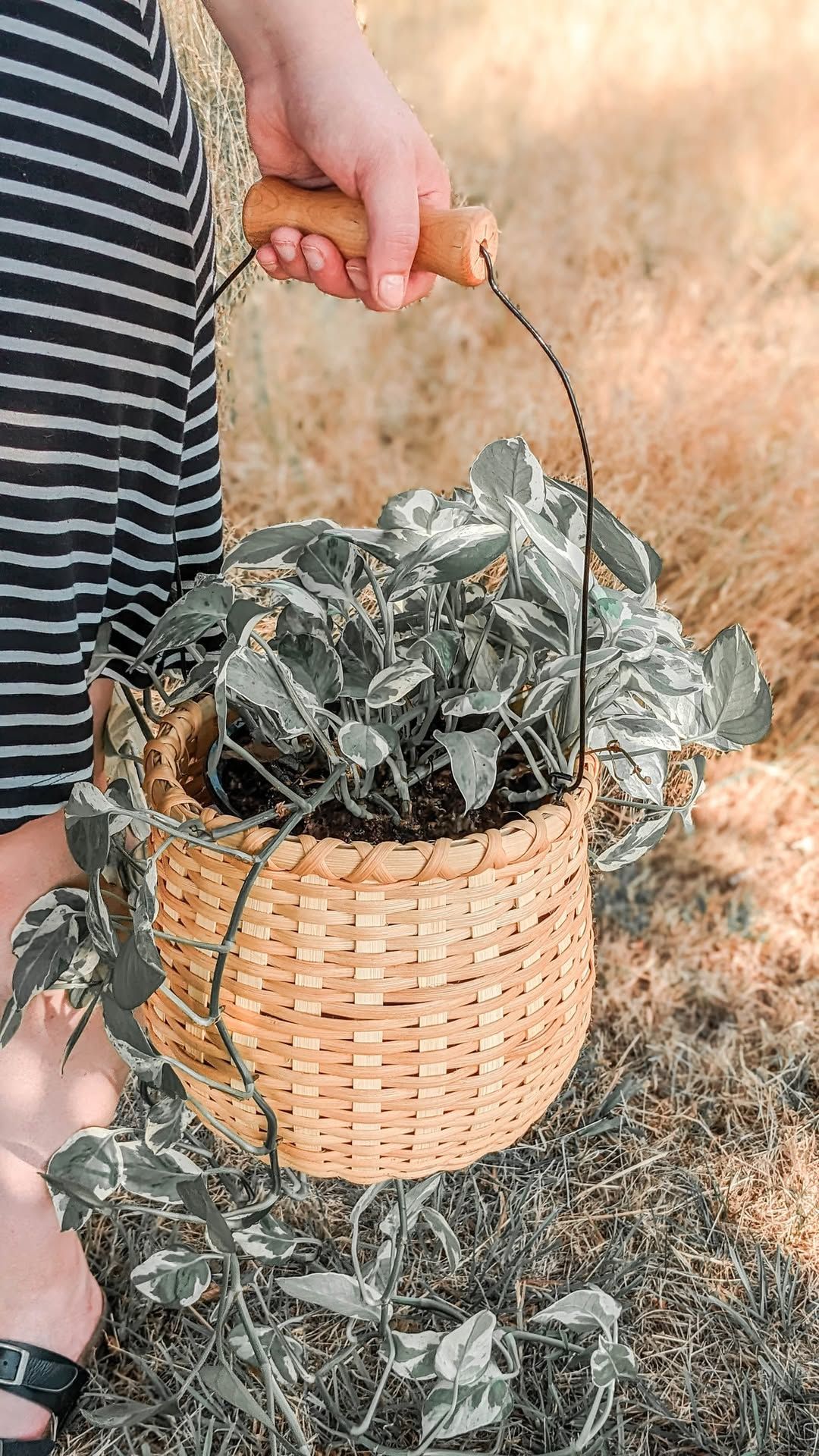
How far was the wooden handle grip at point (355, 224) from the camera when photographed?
553mm

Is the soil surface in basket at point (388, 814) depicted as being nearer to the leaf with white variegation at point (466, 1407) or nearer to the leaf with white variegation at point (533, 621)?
the leaf with white variegation at point (533, 621)

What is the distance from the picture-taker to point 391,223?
1.87 feet

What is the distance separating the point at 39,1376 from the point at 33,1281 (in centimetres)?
6

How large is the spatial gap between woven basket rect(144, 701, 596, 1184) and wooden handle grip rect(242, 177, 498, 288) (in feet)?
0.90

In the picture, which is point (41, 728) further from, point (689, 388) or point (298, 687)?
point (689, 388)

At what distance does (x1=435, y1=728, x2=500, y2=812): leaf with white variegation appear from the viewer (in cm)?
54

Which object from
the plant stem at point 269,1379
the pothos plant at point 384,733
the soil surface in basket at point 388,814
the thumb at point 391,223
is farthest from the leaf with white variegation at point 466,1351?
the thumb at point 391,223

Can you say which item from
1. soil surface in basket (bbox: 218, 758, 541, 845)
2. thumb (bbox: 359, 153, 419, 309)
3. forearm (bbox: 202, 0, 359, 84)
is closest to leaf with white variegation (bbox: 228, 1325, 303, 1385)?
soil surface in basket (bbox: 218, 758, 541, 845)

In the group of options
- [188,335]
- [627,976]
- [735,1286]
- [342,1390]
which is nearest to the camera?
[188,335]

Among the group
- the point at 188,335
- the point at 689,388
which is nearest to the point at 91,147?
the point at 188,335

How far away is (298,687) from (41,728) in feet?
0.48

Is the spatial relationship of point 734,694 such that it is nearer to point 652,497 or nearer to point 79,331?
point 79,331

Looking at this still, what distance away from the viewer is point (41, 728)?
0.61 metres

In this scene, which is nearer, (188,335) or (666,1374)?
(188,335)
